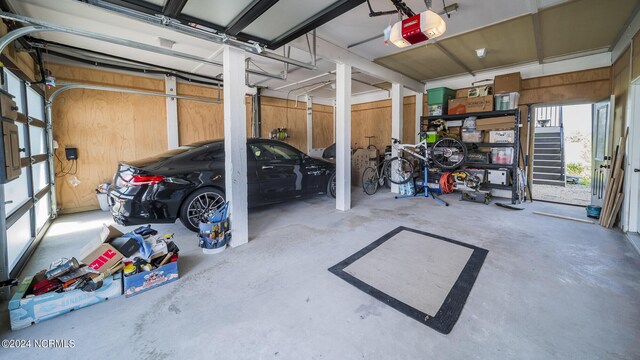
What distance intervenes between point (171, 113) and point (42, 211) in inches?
100

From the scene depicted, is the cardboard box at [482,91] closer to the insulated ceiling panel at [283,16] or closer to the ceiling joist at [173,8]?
the insulated ceiling panel at [283,16]

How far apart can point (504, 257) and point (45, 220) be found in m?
5.81

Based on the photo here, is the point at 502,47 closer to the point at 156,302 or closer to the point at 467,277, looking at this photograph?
the point at 467,277

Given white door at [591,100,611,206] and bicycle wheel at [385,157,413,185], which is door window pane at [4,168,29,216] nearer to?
bicycle wheel at [385,157,413,185]

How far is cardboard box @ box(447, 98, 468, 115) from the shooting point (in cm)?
545

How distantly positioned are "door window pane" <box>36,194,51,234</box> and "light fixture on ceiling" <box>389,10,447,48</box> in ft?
15.5

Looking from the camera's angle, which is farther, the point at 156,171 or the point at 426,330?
the point at 156,171

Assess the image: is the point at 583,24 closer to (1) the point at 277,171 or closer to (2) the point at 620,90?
(2) the point at 620,90

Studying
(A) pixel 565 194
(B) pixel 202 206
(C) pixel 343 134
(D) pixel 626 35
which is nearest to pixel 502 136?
(D) pixel 626 35

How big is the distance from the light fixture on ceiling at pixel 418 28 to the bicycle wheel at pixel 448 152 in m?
3.34

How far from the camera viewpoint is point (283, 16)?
7.88 feet

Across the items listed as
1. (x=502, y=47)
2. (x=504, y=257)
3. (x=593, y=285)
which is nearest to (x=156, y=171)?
(x=504, y=257)

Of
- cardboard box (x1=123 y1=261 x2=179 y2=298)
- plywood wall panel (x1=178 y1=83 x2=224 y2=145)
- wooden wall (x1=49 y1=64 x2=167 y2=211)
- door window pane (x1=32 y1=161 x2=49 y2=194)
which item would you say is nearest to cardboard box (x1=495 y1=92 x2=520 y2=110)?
plywood wall panel (x1=178 y1=83 x2=224 y2=145)

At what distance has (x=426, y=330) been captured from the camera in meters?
1.59
